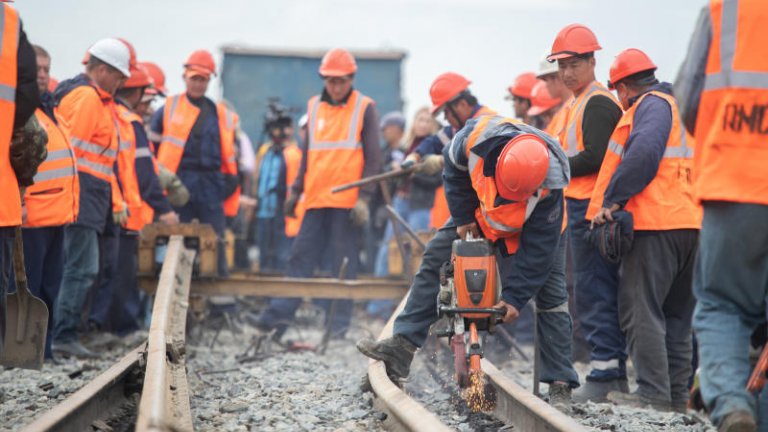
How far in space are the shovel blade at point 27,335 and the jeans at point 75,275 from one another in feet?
7.25

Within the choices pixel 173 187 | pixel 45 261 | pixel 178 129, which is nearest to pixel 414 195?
pixel 178 129

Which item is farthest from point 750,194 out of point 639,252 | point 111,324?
point 111,324

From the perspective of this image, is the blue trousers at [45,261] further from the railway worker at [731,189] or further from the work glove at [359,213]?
the railway worker at [731,189]

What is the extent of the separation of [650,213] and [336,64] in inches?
155

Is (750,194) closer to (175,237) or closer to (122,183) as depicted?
(175,237)

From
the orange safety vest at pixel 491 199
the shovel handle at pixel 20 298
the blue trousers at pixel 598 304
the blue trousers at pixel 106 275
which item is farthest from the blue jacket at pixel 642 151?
the blue trousers at pixel 106 275

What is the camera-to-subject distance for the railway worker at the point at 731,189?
3.43 metres

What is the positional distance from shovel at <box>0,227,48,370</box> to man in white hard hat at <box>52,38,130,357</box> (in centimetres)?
208

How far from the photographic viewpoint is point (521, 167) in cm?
470

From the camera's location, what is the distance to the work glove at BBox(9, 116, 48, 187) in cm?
459

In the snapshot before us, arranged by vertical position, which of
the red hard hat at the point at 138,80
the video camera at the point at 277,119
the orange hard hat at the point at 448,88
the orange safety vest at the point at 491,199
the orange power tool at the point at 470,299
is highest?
the red hard hat at the point at 138,80

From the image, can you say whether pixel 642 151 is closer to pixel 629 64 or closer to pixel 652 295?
pixel 629 64

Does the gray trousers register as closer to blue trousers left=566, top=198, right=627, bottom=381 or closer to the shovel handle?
blue trousers left=566, top=198, right=627, bottom=381

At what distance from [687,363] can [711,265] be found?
274 cm
